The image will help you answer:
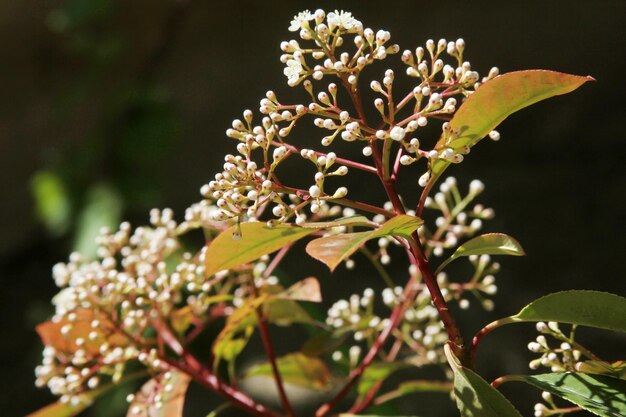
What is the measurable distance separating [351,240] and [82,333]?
0.43 m

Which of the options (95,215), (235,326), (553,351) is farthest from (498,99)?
(95,215)

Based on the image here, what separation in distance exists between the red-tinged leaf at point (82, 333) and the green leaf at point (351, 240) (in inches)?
13.2

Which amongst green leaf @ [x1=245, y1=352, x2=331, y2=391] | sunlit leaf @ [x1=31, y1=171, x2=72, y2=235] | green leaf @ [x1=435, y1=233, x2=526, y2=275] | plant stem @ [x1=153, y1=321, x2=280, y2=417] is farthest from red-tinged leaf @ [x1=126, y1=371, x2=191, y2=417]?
sunlit leaf @ [x1=31, y1=171, x2=72, y2=235]

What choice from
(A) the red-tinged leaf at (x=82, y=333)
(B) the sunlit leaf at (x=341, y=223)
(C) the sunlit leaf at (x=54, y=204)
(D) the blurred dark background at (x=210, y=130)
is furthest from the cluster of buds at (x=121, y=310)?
(C) the sunlit leaf at (x=54, y=204)

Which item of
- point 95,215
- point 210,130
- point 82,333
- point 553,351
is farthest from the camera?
point 210,130

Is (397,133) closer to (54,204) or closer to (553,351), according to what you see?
(553,351)

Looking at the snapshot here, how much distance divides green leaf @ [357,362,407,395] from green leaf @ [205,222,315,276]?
12.9 inches

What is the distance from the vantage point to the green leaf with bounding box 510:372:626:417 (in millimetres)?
521

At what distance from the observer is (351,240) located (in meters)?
0.50

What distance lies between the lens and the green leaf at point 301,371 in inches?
35.0

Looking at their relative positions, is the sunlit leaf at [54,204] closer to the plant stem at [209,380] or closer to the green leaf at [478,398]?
the plant stem at [209,380]

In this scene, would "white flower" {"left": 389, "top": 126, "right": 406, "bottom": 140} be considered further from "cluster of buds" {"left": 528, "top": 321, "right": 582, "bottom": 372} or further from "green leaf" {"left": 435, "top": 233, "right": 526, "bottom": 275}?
"cluster of buds" {"left": 528, "top": 321, "right": 582, "bottom": 372}

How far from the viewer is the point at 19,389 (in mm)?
2219

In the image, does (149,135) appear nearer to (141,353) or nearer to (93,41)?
(93,41)
